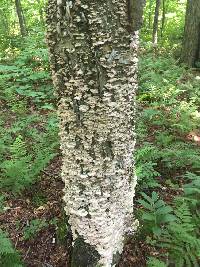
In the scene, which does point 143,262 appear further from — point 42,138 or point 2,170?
point 42,138

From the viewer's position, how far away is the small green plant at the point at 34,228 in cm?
314

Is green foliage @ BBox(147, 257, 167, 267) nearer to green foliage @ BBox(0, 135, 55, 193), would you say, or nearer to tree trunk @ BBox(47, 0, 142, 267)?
tree trunk @ BBox(47, 0, 142, 267)

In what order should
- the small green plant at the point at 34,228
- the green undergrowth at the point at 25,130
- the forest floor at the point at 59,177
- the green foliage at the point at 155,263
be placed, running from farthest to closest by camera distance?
the green undergrowth at the point at 25,130 < the small green plant at the point at 34,228 < the forest floor at the point at 59,177 < the green foliage at the point at 155,263

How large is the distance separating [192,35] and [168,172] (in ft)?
20.0

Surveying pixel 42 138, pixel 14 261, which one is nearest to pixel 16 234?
pixel 14 261

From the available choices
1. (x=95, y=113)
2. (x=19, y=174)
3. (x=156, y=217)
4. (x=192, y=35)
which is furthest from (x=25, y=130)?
(x=192, y=35)

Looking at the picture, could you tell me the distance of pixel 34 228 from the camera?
318cm

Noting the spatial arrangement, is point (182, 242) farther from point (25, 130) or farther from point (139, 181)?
point (25, 130)

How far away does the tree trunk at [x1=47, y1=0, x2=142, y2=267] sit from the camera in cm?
216

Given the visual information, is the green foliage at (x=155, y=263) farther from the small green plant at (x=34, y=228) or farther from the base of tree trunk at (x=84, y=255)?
the small green plant at (x=34, y=228)

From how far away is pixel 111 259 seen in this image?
111 inches

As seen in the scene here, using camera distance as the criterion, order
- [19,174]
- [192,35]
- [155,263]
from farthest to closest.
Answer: [192,35] → [19,174] → [155,263]

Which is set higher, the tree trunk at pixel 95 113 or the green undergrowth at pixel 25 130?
the tree trunk at pixel 95 113

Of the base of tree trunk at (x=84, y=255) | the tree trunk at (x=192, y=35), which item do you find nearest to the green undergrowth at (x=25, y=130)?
the base of tree trunk at (x=84, y=255)
